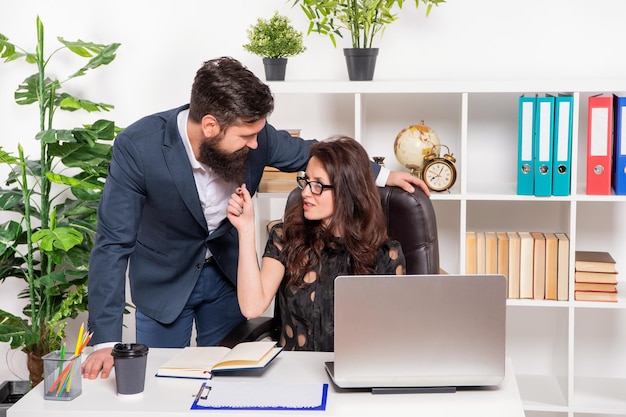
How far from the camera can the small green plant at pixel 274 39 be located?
3.09m

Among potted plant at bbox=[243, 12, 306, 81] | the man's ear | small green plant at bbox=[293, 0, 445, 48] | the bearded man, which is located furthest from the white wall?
the man's ear

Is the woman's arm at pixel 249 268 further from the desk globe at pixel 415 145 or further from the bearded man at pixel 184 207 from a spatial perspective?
the desk globe at pixel 415 145

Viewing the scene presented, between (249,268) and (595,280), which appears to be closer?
(249,268)

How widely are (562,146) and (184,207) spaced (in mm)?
1443

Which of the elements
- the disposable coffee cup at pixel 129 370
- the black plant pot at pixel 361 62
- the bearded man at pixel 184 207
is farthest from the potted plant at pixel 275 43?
the disposable coffee cup at pixel 129 370

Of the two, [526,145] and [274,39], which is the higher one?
[274,39]

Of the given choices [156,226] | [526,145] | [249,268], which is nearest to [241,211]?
[249,268]

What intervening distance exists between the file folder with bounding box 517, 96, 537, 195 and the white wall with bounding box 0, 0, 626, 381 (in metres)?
0.40

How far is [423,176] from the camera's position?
3.15 meters

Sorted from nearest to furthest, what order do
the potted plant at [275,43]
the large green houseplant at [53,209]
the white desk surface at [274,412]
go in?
the white desk surface at [274,412] < the potted plant at [275,43] < the large green houseplant at [53,209]

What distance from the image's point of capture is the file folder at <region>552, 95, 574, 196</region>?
9.83 feet

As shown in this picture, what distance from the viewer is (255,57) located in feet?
11.6

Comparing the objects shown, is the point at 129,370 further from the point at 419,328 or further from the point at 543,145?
the point at 543,145

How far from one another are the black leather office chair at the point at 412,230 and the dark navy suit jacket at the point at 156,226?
11.3 inches
